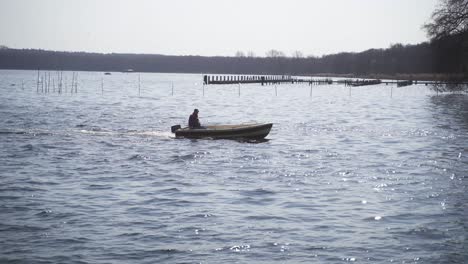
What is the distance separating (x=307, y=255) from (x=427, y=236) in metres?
3.35

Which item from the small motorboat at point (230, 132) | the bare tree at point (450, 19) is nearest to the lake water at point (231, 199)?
the small motorboat at point (230, 132)

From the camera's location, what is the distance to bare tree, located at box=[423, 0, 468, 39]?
61750 mm

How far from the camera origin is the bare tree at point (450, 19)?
6175cm

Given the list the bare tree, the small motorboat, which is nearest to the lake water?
the small motorboat

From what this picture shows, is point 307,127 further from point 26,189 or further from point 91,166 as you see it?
point 26,189

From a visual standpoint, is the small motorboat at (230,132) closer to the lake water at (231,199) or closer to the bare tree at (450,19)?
the lake water at (231,199)

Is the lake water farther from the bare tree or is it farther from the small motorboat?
the bare tree

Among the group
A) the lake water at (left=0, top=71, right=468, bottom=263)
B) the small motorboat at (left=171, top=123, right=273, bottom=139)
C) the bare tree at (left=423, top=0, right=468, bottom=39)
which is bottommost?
the lake water at (left=0, top=71, right=468, bottom=263)

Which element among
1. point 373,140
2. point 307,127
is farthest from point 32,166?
point 307,127

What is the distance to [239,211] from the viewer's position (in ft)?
50.8

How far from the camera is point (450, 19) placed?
6256 centimetres

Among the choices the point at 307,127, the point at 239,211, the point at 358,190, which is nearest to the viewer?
the point at 239,211

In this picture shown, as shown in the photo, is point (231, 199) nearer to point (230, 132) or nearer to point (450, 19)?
point (230, 132)

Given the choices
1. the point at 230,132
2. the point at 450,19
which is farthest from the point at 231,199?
the point at 450,19
